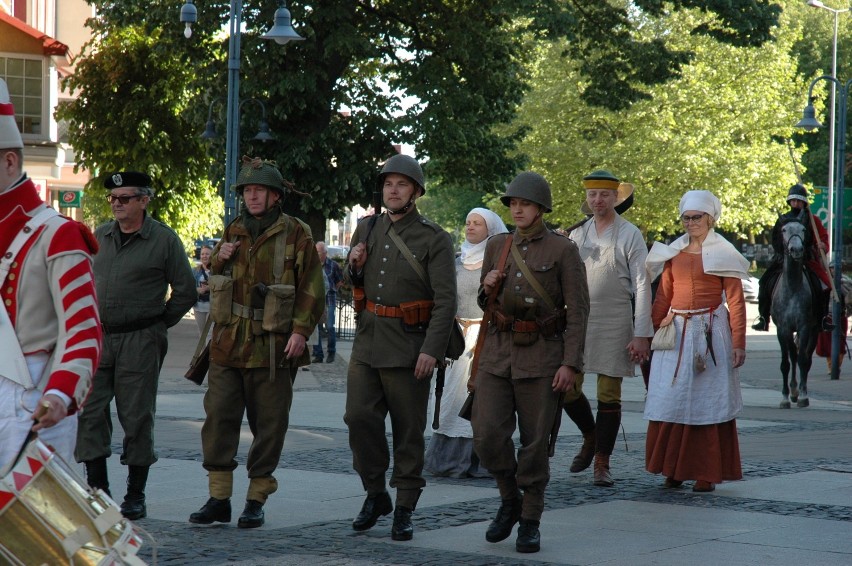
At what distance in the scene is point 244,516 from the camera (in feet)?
23.6

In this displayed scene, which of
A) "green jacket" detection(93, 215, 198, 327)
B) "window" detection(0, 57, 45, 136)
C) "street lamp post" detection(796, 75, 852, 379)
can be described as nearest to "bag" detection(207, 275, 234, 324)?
"green jacket" detection(93, 215, 198, 327)

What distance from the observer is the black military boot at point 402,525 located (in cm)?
686

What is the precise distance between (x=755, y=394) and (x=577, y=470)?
29.4ft

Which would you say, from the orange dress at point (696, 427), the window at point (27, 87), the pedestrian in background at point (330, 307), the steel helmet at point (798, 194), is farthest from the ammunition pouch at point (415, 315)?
the window at point (27, 87)

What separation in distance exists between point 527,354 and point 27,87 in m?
29.1

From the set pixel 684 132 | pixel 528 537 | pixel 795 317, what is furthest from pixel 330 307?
pixel 684 132

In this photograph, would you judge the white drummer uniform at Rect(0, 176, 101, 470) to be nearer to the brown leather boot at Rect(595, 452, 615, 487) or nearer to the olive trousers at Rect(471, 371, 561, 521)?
the olive trousers at Rect(471, 371, 561, 521)

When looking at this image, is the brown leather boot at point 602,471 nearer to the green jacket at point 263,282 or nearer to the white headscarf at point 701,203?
the white headscarf at point 701,203

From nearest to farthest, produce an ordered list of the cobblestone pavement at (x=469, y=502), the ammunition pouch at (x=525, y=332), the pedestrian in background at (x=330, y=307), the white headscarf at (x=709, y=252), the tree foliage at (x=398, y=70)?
the cobblestone pavement at (x=469, y=502)
the ammunition pouch at (x=525, y=332)
the white headscarf at (x=709, y=252)
the pedestrian in background at (x=330, y=307)
the tree foliage at (x=398, y=70)

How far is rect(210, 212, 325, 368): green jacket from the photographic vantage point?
284 inches

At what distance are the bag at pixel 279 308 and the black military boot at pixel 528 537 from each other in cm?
166

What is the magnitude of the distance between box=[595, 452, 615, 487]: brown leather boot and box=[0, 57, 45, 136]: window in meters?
27.2

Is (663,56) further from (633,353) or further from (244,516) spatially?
(244,516)

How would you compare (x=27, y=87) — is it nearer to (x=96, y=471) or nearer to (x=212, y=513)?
(x=96, y=471)
